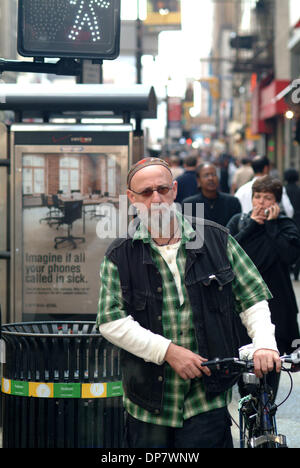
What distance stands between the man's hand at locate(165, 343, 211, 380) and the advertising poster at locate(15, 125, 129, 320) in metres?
3.77

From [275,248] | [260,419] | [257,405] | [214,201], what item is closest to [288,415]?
[275,248]

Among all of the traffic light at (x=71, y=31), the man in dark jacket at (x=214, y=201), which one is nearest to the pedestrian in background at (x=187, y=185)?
the man in dark jacket at (x=214, y=201)

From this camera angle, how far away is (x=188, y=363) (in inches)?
140

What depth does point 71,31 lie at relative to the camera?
195 inches

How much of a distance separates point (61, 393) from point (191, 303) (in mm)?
1131

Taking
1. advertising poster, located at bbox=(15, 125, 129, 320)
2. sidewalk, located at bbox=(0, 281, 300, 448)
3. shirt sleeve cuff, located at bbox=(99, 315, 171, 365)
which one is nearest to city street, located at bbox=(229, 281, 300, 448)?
sidewalk, located at bbox=(0, 281, 300, 448)

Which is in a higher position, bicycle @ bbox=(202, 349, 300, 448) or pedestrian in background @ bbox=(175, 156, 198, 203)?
pedestrian in background @ bbox=(175, 156, 198, 203)

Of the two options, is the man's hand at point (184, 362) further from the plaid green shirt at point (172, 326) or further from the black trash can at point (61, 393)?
the black trash can at point (61, 393)

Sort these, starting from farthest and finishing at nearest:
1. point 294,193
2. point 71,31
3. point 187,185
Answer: point 294,193
point 187,185
point 71,31

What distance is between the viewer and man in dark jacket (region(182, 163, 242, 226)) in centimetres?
959

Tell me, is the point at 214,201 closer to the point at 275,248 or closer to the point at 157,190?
the point at 275,248

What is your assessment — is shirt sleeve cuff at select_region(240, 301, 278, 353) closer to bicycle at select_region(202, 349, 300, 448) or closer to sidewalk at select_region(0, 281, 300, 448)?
bicycle at select_region(202, 349, 300, 448)

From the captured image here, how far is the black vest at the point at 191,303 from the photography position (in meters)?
3.71
